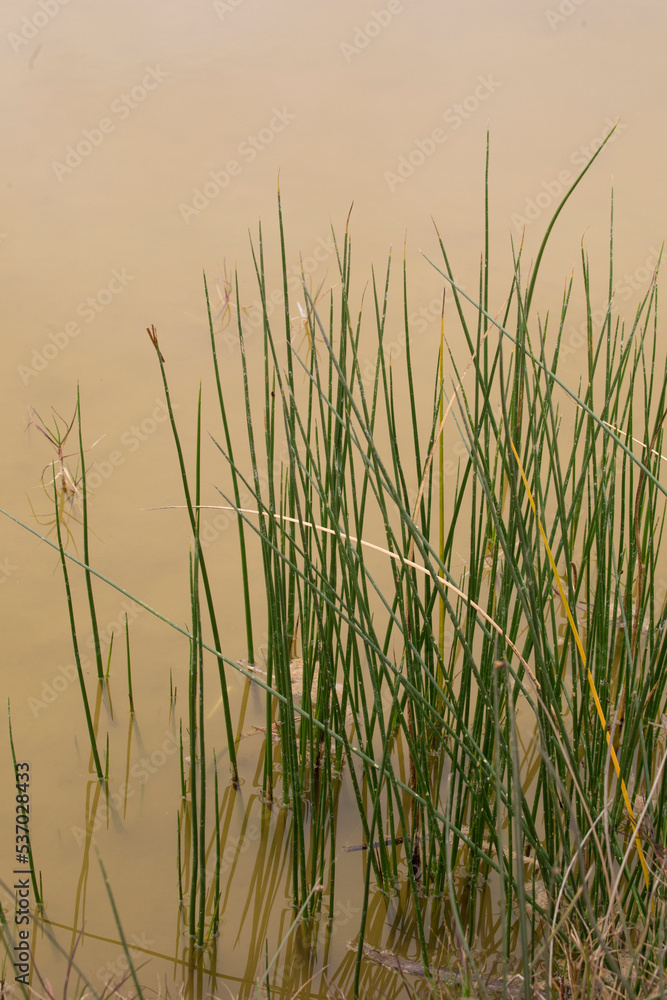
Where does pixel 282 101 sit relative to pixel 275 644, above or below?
above

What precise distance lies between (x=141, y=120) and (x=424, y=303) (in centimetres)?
128

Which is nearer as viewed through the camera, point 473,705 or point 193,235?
point 473,705

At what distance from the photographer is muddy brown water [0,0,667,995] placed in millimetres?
1318

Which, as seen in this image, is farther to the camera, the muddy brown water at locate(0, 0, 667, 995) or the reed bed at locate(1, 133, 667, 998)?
the muddy brown water at locate(0, 0, 667, 995)

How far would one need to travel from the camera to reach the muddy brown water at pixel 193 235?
132 centimetres

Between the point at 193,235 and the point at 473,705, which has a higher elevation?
the point at 193,235

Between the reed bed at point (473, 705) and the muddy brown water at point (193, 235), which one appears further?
the muddy brown water at point (193, 235)

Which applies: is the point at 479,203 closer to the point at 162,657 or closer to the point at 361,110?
the point at 361,110

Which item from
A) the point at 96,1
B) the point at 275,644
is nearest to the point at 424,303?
the point at 275,644

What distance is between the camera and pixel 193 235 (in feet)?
8.41

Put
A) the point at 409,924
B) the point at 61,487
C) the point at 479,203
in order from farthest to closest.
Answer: the point at 479,203 < the point at 61,487 < the point at 409,924

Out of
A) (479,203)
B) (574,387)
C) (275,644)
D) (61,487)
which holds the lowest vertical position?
(275,644)

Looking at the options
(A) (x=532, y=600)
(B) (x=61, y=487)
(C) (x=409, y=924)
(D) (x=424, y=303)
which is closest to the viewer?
(A) (x=532, y=600)

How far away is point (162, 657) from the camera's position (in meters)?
1.60
